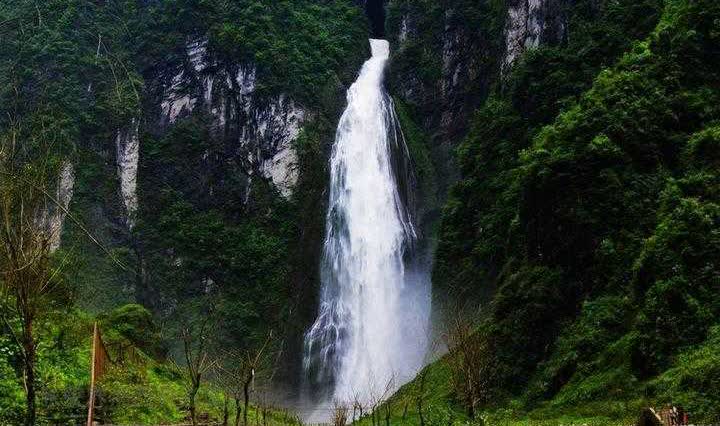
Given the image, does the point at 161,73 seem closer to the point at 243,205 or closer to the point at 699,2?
the point at 243,205

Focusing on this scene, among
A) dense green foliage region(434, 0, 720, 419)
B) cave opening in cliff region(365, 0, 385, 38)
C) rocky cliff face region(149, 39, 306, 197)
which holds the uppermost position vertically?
cave opening in cliff region(365, 0, 385, 38)

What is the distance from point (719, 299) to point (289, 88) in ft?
100

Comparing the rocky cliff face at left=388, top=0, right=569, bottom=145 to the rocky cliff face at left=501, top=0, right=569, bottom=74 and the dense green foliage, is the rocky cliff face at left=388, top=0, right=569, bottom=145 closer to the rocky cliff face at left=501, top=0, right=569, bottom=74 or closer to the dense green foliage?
the rocky cliff face at left=501, top=0, right=569, bottom=74

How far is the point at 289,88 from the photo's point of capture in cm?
3934

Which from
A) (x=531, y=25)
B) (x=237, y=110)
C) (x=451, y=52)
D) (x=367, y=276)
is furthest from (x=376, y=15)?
(x=367, y=276)

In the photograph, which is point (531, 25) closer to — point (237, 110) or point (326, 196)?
point (326, 196)

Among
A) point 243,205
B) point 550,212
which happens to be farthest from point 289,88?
point 550,212

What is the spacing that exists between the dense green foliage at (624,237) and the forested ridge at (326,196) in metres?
0.06

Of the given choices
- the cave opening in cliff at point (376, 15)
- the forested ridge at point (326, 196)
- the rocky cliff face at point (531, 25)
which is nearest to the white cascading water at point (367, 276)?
the forested ridge at point (326, 196)

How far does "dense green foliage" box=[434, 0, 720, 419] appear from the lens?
12.5m

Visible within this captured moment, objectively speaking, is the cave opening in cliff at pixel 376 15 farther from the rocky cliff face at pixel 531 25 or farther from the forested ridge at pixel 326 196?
the rocky cliff face at pixel 531 25

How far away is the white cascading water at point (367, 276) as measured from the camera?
95.6ft

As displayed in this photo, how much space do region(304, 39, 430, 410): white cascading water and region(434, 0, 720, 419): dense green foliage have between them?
8.74 m

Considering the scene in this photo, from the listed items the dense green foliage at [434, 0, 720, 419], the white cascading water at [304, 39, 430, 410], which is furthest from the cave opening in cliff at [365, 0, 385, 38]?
the dense green foliage at [434, 0, 720, 419]
